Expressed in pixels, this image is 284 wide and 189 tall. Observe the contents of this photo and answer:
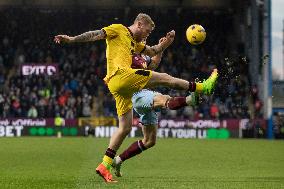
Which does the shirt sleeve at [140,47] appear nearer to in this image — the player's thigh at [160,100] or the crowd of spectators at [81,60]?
the player's thigh at [160,100]

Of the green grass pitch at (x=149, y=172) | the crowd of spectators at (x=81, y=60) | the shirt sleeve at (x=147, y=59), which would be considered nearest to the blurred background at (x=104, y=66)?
the crowd of spectators at (x=81, y=60)

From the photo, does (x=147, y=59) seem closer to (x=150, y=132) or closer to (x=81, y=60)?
(x=150, y=132)

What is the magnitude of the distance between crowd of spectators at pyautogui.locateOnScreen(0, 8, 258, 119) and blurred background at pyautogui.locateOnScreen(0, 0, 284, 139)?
0.05m

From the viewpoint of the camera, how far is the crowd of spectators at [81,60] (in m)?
31.8

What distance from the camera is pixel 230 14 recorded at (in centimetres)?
3931

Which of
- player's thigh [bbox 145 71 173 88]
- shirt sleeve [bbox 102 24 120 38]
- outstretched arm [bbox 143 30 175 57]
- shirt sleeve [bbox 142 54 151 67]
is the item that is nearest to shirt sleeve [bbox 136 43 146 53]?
outstretched arm [bbox 143 30 175 57]

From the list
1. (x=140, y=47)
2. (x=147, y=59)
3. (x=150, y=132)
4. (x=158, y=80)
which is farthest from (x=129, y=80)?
(x=147, y=59)

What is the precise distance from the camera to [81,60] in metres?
36.7

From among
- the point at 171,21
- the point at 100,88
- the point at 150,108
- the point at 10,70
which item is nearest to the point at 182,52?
the point at 171,21

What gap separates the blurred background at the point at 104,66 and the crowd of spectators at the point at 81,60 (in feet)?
0.16

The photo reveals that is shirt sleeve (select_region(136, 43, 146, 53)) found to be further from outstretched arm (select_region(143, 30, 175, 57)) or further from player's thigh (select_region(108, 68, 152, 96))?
player's thigh (select_region(108, 68, 152, 96))

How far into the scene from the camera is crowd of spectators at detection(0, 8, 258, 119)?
31844mm

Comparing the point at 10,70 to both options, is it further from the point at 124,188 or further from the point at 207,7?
the point at 124,188

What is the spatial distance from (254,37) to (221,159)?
2039 cm
